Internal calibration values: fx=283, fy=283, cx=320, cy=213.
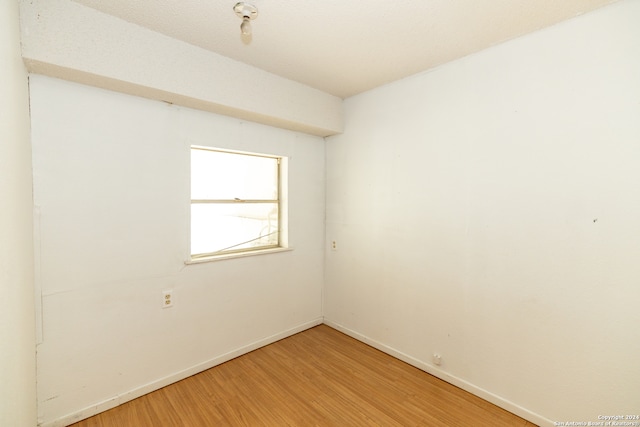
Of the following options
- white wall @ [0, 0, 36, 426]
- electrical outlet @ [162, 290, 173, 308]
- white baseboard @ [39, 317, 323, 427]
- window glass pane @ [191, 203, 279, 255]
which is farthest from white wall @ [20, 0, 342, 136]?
white baseboard @ [39, 317, 323, 427]

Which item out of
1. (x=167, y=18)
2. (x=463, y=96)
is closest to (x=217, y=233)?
(x=167, y=18)

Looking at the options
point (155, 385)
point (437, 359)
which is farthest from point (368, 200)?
point (155, 385)

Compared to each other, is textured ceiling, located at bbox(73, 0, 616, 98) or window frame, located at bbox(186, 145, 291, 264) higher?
textured ceiling, located at bbox(73, 0, 616, 98)

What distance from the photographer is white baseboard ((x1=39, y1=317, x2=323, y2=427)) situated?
6.03 feet

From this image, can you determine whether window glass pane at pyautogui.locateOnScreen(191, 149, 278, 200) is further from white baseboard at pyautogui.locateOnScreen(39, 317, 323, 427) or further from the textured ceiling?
white baseboard at pyautogui.locateOnScreen(39, 317, 323, 427)

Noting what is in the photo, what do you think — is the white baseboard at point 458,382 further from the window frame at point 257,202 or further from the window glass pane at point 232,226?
the window glass pane at point 232,226

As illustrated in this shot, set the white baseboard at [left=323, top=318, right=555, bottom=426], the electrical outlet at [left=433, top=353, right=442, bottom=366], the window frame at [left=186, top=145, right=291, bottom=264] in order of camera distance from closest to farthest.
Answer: the white baseboard at [left=323, top=318, right=555, bottom=426], the electrical outlet at [left=433, top=353, right=442, bottom=366], the window frame at [left=186, top=145, right=291, bottom=264]

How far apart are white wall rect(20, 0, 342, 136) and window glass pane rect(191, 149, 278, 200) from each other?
0.44 m

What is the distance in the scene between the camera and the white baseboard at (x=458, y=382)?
189 cm

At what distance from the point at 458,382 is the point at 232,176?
2.66 meters

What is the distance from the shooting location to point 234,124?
8.45 ft

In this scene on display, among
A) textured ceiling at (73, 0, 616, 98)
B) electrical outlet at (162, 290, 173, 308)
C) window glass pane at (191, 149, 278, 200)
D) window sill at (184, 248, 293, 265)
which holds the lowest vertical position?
electrical outlet at (162, 290, 173, 308)

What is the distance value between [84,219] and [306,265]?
2041mm

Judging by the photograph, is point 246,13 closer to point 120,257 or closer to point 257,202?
point 257,202
